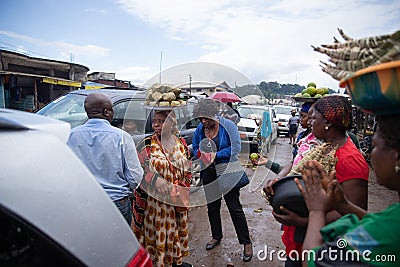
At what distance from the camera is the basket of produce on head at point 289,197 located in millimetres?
1521

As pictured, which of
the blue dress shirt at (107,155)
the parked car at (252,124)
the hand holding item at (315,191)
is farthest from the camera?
the parked car at (252,124)

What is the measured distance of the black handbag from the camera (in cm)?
343

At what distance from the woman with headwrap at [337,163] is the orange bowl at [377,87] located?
2.20ft

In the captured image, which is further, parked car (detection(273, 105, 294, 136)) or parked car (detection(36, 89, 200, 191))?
parked car (detection(273, 105, 294, 136))

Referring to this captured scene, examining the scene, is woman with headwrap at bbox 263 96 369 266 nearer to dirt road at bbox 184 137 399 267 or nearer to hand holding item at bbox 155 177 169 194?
hand holding item at bbox 155 177 169 194

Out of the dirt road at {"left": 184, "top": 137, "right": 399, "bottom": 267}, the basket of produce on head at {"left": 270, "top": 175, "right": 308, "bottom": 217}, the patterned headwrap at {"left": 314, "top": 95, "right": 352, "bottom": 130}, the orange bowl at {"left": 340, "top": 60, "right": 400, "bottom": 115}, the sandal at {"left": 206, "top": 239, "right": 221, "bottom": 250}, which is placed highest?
the orange bowl at {"left": 340, "top": 60, "right": 400, "bottom": 115}

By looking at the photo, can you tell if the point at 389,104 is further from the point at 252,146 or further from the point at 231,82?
the point at 252,146

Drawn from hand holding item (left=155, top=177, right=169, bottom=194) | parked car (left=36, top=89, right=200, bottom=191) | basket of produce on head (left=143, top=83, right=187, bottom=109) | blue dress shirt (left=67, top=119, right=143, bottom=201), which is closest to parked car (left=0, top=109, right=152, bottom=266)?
blue dress shirt (left=67, top=119, right=143, bottom=201)

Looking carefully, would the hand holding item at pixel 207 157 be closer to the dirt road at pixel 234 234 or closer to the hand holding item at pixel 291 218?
the dirt road at pixel 234 234

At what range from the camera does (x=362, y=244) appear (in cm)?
97

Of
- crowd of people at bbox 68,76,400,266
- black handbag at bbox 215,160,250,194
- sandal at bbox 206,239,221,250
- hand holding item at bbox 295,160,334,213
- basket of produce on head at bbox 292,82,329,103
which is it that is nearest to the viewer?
crowd of people at bbox 68,76,400,266

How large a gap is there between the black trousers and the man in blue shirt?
1322 mm

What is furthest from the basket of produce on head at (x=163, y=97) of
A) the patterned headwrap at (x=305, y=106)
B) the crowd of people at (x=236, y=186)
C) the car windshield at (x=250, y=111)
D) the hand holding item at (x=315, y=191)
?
the car windshield at (x=250, y=111)

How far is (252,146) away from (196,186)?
5374 millimetres
